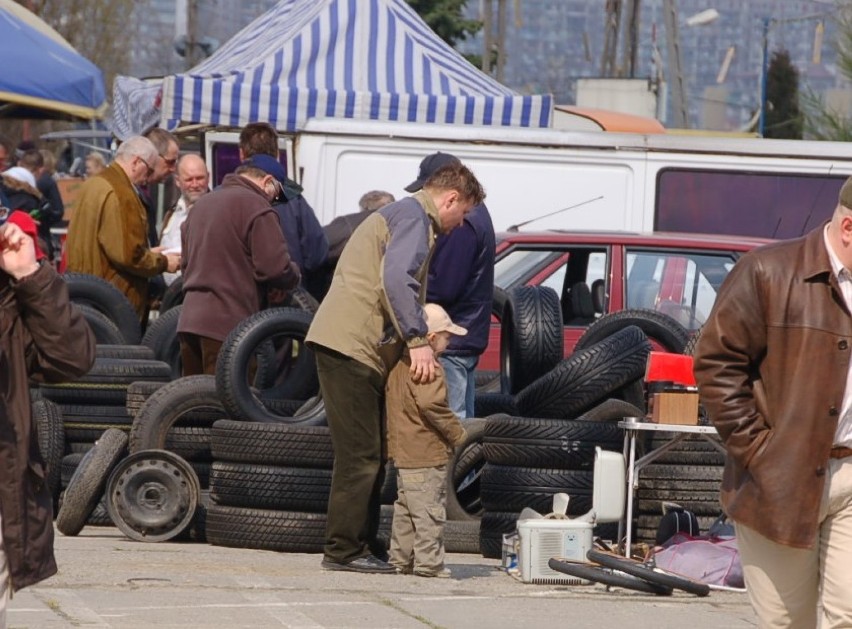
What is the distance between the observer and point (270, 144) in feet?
34.3

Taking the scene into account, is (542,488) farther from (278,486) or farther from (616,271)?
(616,271)

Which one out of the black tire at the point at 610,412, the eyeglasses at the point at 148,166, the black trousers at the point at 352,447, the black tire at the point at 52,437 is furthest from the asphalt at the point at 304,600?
the eyeglasses at the point at 148,166

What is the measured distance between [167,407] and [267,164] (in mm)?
1558

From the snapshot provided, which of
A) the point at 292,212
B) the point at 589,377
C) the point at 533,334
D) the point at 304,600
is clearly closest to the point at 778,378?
the point at 304,600

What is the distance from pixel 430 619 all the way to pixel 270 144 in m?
4.19

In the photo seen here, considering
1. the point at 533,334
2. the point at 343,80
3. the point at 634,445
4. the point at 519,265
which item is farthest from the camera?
the point at 343,80

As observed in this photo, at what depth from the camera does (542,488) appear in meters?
8.88

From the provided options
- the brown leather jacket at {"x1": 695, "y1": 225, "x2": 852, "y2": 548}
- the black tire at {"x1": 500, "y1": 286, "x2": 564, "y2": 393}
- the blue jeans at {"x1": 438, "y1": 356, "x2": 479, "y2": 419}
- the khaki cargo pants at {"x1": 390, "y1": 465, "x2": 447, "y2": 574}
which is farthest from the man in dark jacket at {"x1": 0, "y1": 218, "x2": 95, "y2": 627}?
the black tire at {"x1": 500, "y1": 286, "x2": 564, "y2": 393}

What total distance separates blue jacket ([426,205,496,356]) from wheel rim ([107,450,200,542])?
1.53 meters

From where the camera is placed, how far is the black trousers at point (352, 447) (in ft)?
26.5

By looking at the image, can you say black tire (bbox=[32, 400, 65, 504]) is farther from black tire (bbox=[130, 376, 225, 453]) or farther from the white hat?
the white hat

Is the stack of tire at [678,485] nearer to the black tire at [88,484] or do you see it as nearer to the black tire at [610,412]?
the black tire at [610,412]

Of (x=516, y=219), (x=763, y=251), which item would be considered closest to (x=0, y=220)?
(x=763, y=251)

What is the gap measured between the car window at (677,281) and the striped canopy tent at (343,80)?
4.48m
